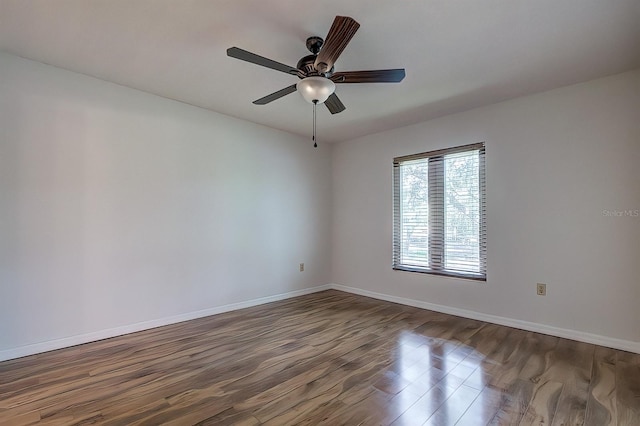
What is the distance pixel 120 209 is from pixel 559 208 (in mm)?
4354

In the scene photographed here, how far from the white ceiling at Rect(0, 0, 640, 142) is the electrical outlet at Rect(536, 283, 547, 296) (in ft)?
6.49

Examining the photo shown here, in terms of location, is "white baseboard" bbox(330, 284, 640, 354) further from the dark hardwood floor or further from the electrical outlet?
the electrical outlet

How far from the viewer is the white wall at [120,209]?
257cm

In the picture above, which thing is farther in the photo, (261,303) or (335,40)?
(261,303)

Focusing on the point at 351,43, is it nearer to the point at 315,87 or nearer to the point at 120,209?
the point at 315,87

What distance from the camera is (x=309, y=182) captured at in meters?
4.91

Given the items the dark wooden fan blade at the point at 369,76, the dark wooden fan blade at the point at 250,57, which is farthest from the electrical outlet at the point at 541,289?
the dark wooden fan blade at the point at 250,57

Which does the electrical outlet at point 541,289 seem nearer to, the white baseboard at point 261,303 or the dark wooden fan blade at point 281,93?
the white baseboard at point 261,303

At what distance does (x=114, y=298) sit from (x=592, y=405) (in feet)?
12.7

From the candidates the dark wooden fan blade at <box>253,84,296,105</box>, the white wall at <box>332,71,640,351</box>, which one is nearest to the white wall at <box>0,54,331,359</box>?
the dark wooden fan blade at <box>253,84,296,105</box>

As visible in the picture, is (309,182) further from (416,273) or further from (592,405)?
(592,405)

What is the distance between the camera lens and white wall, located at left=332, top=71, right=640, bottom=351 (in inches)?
107

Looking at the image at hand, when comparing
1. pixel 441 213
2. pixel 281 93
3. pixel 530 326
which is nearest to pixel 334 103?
pixel 281 93

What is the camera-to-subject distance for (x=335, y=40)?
1791 millimetres
